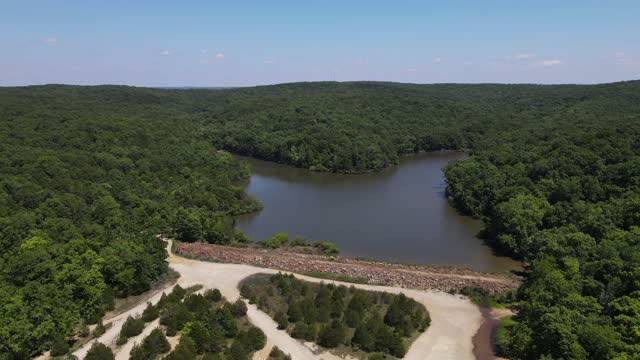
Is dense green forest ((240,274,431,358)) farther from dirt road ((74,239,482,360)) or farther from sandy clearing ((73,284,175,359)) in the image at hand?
sandy clearing ((73,284,175,359))

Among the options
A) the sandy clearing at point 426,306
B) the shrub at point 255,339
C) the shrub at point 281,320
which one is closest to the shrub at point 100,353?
the shrub at point 255,339

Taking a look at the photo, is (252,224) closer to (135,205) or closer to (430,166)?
(135,205)

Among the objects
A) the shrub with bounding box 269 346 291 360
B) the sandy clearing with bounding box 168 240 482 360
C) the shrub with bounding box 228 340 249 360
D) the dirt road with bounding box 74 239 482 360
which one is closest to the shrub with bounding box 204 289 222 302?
the dirt road with bounding box 74 239 482 360

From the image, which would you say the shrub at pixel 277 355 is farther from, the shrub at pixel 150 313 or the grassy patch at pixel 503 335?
the grassy patch at pixel 503 335

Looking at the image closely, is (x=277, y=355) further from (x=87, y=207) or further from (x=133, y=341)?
(x=87, y=207)

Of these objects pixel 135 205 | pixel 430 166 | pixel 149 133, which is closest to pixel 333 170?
pixel 430 166

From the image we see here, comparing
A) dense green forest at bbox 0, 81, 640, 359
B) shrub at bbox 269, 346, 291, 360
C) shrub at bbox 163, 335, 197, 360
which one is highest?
dense green forest at bbox 0, 81, 640, 359

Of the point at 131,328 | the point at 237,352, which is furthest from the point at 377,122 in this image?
the point at 237,352
